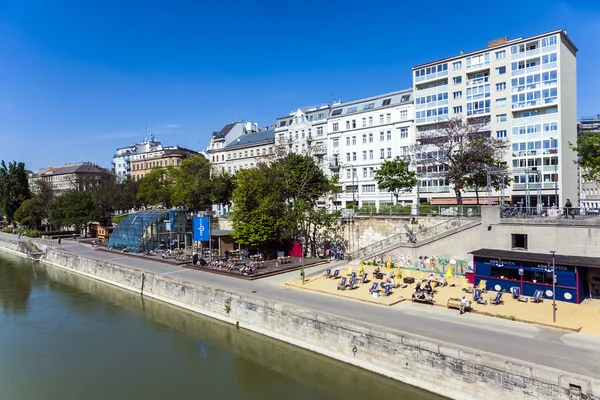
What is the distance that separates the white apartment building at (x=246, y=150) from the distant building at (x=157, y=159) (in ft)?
79.0

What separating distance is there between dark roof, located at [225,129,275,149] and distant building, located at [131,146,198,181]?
84.9ft

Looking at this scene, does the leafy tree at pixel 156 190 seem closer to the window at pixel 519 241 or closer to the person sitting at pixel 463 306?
the window at pixel 519 241

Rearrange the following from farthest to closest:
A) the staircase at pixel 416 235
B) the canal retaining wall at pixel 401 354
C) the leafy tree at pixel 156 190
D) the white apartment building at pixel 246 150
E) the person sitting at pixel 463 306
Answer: the white apartment building at pixel 246 150
the leafy tree at pixel 156 190
the staircase at pixel 416 235
the person sitting at pixel 463 306
the canal retaining wall at pixel 401 354

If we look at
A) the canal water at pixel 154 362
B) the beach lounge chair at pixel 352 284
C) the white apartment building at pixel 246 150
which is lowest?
the canal water at pixel 154 362

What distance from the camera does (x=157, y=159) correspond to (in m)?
106

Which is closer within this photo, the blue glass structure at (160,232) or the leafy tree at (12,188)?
the blue glass structure at (160,232)

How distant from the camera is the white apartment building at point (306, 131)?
205ft

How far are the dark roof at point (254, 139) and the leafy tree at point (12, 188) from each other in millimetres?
45013

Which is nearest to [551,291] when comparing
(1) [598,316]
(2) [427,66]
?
(1) [598,316]

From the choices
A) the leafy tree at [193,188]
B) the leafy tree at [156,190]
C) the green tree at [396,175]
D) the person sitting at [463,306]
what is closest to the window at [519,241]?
the person sitting at [463,306]

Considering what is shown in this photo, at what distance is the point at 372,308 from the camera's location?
819 inches

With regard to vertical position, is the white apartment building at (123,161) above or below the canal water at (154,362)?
above

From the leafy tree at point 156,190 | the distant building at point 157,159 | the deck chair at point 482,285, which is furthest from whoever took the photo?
the distant building at point 157,159

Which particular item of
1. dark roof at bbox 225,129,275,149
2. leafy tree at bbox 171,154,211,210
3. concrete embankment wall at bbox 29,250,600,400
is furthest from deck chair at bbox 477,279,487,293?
dark roof at bbox 225,129,275,149
